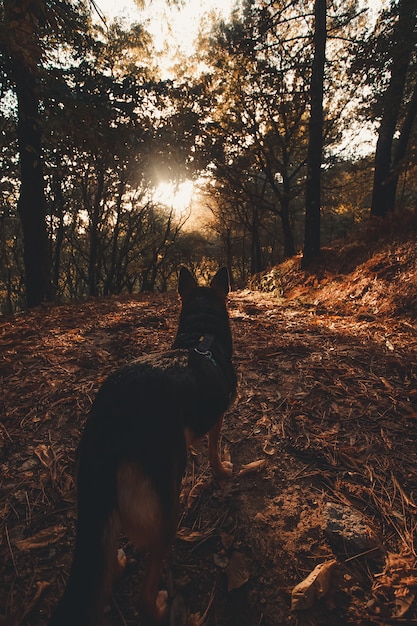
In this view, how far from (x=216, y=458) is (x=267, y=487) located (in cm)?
46

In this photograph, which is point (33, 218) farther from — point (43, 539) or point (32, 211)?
point (43, 539)

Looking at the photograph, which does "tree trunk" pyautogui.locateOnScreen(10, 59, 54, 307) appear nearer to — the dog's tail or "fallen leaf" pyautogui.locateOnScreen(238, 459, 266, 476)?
"fallen leaf" pyautogui.locateOnScreen(238, 459, 266, 476)

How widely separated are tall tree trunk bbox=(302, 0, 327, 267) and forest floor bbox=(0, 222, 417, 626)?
5437 mm

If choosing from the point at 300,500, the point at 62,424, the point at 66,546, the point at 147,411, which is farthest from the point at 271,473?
the point at 62,424

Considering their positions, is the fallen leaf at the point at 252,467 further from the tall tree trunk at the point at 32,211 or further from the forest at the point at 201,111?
the tall tree trunk at the point at 32,211

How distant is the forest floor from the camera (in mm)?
1716

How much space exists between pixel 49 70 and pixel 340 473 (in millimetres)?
7490

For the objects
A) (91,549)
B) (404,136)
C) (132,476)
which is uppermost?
(404,136)

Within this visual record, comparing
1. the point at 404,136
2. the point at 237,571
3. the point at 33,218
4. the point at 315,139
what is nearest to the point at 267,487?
the point at 237,571

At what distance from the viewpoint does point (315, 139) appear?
9.38 metres

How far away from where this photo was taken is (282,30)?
41.0 feet

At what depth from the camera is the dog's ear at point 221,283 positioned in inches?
138

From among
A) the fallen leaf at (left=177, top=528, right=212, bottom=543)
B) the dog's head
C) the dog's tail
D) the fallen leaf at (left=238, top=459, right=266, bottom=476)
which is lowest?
the fallen leaf at (left=177, top=528, right=212, bottom=543)

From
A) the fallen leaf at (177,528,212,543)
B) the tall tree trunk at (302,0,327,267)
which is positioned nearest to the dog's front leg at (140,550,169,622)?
the fallen leaf at (177,528,212,543)
